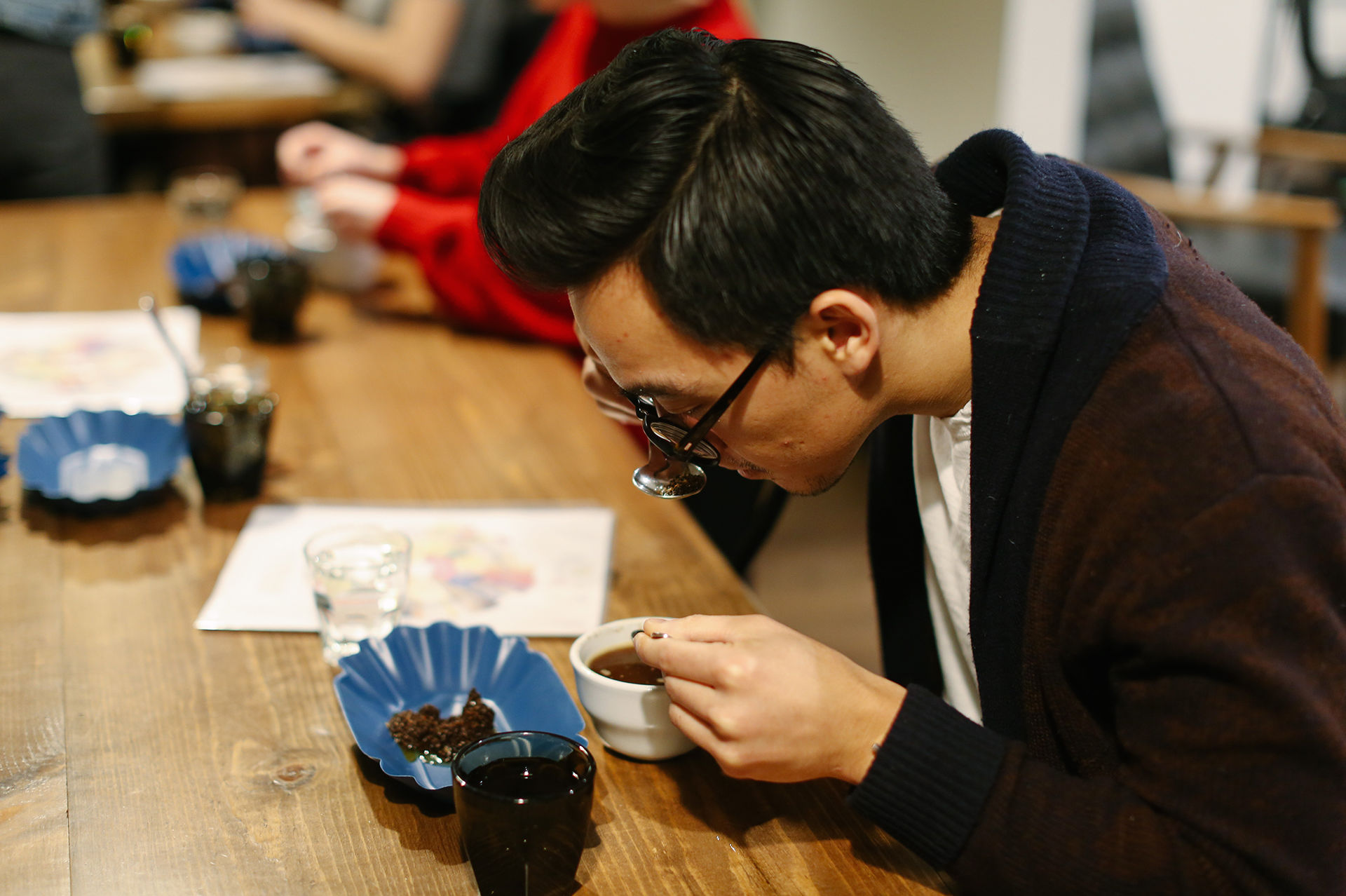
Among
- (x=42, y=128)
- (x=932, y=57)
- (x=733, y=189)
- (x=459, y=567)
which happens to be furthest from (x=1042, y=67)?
(x=42, y=128)

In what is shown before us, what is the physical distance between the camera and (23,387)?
1700 millimetres

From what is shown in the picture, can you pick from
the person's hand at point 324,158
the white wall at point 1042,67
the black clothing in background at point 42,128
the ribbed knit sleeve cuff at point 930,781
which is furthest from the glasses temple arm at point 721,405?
the black clothing in background at point 42,128

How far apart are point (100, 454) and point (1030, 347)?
1.12 m

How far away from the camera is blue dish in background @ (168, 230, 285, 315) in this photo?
81.5 inches

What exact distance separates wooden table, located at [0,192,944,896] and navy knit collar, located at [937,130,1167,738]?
214mm

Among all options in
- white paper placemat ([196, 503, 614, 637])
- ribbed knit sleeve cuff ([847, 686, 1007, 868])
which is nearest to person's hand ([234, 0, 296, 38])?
white paper placemat ([196, 503, 614, 637])

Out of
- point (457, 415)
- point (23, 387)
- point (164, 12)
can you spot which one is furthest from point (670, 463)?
point (164, 12)

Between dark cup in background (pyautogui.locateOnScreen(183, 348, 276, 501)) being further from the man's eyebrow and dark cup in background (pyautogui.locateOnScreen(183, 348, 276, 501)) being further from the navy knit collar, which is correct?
the navy knit collar

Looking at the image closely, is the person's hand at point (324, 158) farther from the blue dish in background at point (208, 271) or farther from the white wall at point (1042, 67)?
the white wall at point (1042, 67)

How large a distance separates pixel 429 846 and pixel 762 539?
0.80 metres

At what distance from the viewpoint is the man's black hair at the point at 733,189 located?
0.87 meters

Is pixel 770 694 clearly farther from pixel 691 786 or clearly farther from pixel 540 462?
pixel 540 462

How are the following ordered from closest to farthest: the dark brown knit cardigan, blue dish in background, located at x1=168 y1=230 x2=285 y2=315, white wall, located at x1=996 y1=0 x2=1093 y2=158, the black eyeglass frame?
the dark brown knit cardigan
the black eyeglass frame
blue dish in background, located at x1=168 y1=230 x2=285 y2=315
white wall, located at x1=996 y1=0 x2=1093 y2=158

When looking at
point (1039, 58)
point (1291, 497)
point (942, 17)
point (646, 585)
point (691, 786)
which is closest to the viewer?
point (1291, 497)
